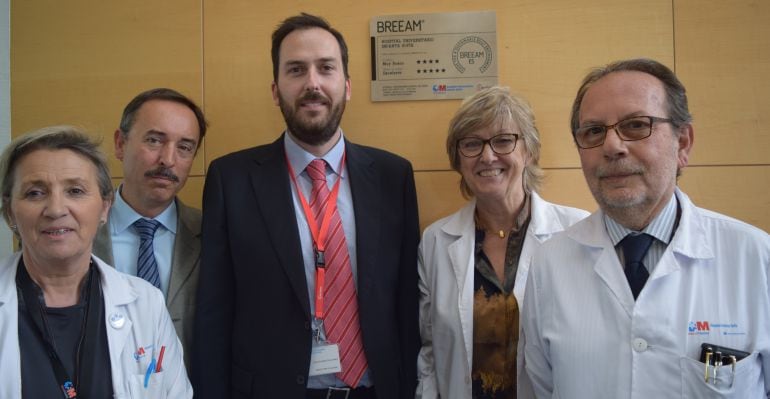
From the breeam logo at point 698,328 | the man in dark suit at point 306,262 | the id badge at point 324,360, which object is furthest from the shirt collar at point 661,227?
the id badge at point 324,360

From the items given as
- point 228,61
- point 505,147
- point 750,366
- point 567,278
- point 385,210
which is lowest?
point 750,366

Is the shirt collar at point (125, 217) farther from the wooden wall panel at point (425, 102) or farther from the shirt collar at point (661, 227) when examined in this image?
the shirt collar at point (661, 227)

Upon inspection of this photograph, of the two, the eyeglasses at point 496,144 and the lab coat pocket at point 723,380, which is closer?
the lab coat pocket at point 723,380

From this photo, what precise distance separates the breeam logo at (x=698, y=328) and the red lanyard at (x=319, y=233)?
1236mm

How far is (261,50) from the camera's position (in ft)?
8.69

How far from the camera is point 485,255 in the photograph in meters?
2.10

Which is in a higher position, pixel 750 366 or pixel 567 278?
pixel 567 278

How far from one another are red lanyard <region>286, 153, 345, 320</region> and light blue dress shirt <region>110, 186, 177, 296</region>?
0.65m

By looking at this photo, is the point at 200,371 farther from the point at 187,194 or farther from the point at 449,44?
the point at 449,44

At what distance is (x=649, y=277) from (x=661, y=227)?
0.59ft

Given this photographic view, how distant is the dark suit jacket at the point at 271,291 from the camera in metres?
1.83

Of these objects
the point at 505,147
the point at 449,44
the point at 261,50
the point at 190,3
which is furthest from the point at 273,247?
the point at 190,3

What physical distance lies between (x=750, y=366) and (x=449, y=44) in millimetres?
1945

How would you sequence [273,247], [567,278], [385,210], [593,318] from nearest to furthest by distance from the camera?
1. [593,318]
2. [567,278]
3. [273,247]
4. [385,210]
